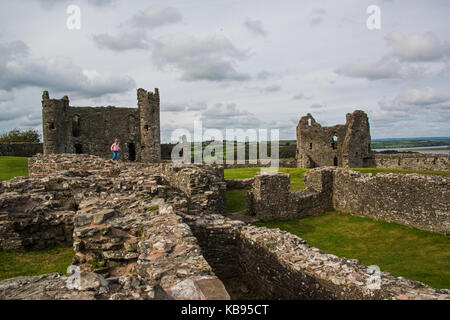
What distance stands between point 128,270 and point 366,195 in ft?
39.1

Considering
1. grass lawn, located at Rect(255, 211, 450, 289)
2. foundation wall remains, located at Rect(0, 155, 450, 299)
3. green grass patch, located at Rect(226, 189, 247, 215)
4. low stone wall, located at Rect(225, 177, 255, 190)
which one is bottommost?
grass lawn, located at Rect(255, 211, 450, 289)

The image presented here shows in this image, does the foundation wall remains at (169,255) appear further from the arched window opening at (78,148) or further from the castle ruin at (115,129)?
the arched window opening at (78,148)

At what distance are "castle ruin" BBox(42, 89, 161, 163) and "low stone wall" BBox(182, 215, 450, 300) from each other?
2368 centimetres

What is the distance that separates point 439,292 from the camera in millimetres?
3814

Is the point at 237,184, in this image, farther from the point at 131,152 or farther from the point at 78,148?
the point at 78,148

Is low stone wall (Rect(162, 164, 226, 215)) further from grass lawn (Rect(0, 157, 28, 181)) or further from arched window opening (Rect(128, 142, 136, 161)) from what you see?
arched window opening (Rect(128, 142, 136, 161))

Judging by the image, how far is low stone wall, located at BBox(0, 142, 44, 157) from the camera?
32.7 meters

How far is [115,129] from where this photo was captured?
30.6 m

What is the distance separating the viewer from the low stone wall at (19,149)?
32.7 m

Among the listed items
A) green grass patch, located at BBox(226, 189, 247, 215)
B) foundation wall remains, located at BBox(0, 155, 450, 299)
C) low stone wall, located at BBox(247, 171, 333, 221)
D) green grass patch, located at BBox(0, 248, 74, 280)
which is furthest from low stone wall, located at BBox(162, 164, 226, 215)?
green grass patch, located at BBox(0, 248, 74, 280)

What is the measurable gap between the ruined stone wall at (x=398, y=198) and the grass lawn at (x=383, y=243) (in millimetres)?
388

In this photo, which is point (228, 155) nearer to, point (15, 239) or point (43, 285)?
point (15, 239)

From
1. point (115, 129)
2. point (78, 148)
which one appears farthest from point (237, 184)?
point (78, 148)

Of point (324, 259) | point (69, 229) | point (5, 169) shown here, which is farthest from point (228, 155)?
point (324, 259)
